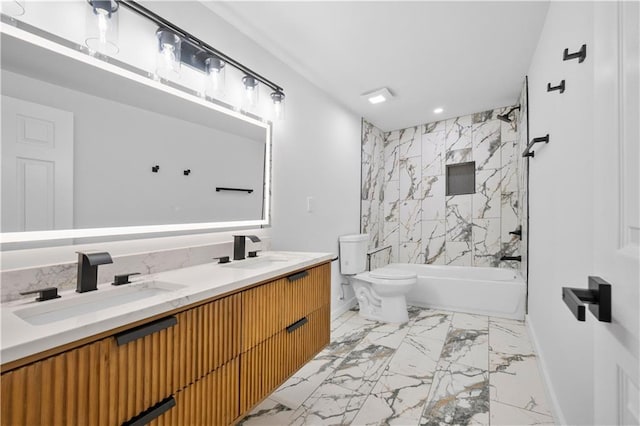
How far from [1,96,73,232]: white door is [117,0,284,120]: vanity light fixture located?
56 centimetres

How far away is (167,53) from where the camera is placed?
59.7 inches

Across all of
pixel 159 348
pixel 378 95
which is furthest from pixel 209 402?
pixel 378 95

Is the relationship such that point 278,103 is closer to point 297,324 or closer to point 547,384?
point 297,324

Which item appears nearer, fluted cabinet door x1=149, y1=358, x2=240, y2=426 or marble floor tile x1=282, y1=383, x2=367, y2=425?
fluted cabinet door x1=149, y1=358, x2=240, y2=426

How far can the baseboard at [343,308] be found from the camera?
Answer: 10.2ft

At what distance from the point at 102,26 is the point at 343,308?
3021 mm

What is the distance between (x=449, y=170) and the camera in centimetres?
417

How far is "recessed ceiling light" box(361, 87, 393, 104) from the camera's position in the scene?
3.05 m

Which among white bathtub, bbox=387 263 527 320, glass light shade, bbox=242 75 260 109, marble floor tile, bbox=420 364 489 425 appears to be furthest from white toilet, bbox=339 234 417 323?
glass light shade, bbox=242 75 260 109

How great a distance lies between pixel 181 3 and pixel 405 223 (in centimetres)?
368

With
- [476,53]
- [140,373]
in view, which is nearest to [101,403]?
[140,373]

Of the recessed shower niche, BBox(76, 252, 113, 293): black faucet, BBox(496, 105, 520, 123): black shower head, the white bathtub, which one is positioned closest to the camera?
BBox(76, 252, 113, 293): black faucet

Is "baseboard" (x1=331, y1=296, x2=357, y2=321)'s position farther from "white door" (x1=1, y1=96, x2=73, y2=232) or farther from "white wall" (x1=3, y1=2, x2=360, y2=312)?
"white door" (x1=1, y1=96, x2=73, y2=232)

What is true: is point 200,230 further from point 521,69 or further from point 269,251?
point 521,69
